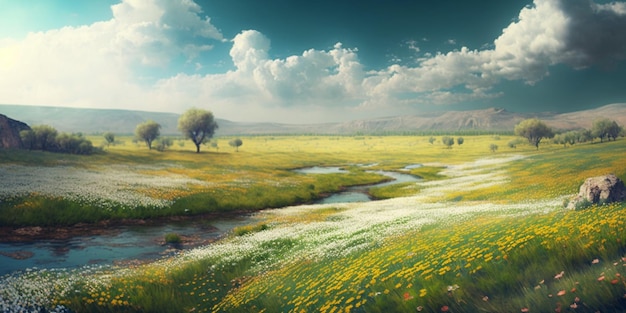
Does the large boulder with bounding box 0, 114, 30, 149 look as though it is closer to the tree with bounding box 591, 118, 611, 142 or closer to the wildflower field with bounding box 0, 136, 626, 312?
the wildflower field with bounding box 0, 136, 626, 312

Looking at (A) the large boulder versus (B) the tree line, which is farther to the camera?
(B) the tree line

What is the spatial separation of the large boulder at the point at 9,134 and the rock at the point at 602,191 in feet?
334

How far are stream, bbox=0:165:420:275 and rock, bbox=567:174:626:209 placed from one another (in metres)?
26.1

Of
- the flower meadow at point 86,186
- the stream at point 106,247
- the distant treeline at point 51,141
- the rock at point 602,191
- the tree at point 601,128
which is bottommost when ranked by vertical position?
the stream at point 106,247

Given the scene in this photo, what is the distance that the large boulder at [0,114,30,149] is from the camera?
7856cm

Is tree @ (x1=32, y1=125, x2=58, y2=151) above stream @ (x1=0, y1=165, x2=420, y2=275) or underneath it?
above

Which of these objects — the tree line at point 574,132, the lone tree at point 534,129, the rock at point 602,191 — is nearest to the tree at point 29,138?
the rock at point 602,191

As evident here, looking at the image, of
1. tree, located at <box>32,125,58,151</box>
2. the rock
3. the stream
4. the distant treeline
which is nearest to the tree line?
the rock

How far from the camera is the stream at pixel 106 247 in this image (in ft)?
76.8

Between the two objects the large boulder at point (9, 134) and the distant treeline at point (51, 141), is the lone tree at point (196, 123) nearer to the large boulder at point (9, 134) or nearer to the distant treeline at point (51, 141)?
the distant treeline at point (51, 141)

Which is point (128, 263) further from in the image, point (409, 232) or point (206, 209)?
point (206, 209)

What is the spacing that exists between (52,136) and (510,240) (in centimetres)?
10827

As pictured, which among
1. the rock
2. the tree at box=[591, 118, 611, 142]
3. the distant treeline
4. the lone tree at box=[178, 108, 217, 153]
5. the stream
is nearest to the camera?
the rock

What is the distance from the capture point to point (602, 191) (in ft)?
51.5
